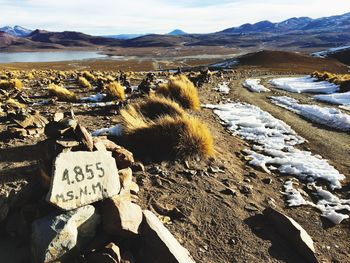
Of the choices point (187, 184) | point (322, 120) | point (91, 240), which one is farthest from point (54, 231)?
point (322, 120)

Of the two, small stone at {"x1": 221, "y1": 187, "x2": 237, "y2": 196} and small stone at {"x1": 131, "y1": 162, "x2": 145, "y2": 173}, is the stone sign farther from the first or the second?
small stone at {"x1": 221, "y1": 187, "x2": 237, "y2": 196}

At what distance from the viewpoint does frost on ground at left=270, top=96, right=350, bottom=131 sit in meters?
13.8

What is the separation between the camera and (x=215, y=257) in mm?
5176

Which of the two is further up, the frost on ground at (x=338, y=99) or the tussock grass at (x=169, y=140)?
the tussock grass at (x=169, y=140)

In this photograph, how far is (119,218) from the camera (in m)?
4.77

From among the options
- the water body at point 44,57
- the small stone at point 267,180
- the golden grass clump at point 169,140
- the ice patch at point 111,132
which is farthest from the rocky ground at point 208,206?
the water body at point 44,57

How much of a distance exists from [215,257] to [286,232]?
1.20 meters

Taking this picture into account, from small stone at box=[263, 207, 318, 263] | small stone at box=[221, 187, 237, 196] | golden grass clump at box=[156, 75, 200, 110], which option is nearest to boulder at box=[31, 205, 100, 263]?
small stone at box=[263, 207, 318, 263]

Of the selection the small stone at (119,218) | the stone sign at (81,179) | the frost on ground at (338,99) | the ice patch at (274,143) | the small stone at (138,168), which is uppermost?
the stone sign at (81,179)

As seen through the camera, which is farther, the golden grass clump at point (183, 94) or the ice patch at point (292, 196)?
the golden grass clump at point (183, 94)

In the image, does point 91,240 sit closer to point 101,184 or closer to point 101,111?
point 101,184

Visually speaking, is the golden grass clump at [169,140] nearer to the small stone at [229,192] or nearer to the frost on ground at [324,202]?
the small stone at [229,192]

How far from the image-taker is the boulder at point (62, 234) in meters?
4.32

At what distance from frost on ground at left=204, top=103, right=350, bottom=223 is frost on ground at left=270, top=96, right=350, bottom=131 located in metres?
1.71
